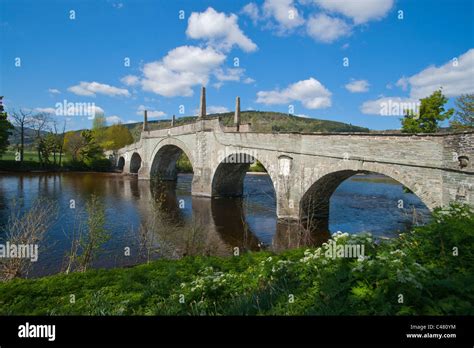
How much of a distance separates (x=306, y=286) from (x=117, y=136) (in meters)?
69.1

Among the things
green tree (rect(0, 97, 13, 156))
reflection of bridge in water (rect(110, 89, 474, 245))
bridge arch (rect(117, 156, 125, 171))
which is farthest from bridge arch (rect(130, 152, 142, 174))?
reflection of bridge in water (rect(110, 89, 474, 245))

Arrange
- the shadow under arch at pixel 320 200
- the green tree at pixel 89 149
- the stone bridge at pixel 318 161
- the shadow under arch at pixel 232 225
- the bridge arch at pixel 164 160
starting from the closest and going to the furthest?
the stone bridge at pixel 318 161 → the shadow under arch at pixel 232 225 → the shadow under arch at pixel 320 200 → the bridge arch at pixel 164 160 → the green tree at pixel 89 149

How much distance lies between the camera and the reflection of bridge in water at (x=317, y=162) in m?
10.1

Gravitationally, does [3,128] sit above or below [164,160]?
above

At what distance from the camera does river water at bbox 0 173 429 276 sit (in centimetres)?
1131

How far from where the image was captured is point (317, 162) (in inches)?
600

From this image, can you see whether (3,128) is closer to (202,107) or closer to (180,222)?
(202,107)

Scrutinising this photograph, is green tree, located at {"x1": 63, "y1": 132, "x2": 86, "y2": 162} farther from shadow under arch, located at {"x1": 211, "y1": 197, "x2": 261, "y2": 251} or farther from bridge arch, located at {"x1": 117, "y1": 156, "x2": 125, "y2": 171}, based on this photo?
shadow under arch, located at {"x1": 211, "y1": 197, "x2": 261, "y2": 251}

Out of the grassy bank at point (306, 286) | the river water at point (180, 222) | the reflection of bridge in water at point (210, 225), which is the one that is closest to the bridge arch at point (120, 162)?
the river water at point (180, 222)

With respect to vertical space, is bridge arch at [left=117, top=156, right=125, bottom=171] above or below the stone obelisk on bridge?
below

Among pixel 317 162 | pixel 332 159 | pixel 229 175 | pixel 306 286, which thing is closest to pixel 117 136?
pixel 229 175

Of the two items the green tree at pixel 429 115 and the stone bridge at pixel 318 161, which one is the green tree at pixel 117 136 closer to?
the stone bridge at pixel 318 161

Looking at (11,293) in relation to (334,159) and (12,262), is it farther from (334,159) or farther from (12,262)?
(334,159)

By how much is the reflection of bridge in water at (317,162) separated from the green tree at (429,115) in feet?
18.3
